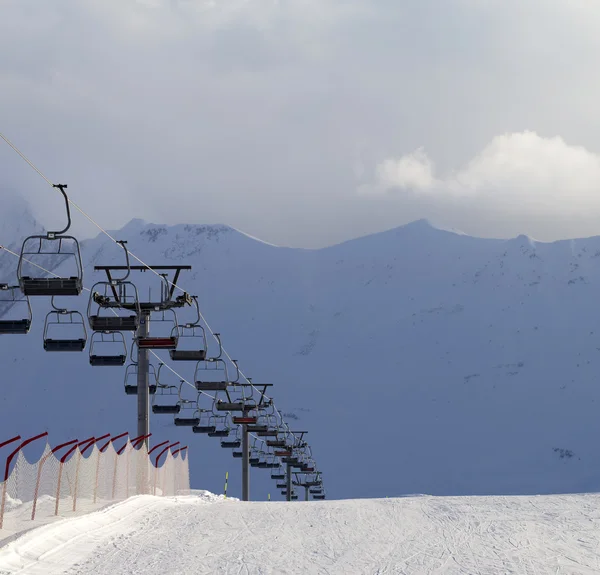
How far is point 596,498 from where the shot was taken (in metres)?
19.7

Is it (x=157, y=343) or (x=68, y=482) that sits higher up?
(x=157, y=343)

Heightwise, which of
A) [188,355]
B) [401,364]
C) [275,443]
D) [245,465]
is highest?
[401,364]

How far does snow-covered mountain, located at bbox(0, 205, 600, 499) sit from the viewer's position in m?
108

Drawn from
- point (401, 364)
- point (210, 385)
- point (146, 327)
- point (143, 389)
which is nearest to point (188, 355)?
point (143, 389)

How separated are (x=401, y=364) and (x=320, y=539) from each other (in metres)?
110

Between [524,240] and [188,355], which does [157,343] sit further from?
[524,240]

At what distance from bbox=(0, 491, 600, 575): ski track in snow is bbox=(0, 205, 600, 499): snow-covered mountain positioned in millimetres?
85192

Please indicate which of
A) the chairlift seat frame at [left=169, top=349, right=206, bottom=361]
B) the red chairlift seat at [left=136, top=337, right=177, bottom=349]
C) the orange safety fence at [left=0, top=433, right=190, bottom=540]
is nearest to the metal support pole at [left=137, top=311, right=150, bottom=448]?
the chairlift seat frame at [left=169, top=349, right=206, bottom=361]

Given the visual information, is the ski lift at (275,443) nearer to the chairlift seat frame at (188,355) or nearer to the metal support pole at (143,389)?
the metal support pole at (143,389)

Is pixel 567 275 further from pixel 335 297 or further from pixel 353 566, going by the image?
pixel 353 566

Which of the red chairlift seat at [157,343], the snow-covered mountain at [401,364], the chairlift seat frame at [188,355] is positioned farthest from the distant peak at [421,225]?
the red chairlift seat at [157,343]

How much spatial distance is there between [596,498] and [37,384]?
118291 millimetres

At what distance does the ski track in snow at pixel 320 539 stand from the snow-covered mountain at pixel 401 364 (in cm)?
8519

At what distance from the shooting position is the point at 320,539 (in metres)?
14.5
